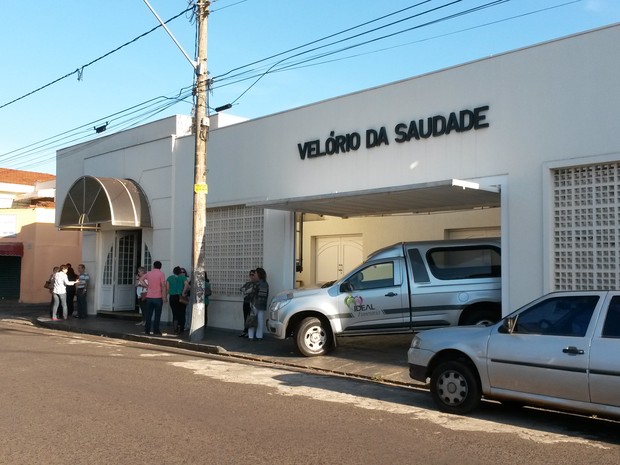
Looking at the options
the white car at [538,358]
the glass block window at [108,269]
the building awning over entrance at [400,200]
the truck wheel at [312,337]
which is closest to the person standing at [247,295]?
the building awning over entrance at [400,200]

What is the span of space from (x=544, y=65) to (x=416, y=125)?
9.06 feet

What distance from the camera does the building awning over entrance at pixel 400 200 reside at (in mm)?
11461

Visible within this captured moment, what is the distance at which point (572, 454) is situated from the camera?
613 centimetres

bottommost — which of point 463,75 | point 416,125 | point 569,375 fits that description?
point 569,375

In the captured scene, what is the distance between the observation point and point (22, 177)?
124 feet

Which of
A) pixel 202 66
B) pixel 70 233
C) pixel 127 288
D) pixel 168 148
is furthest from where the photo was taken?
pixel 70 233

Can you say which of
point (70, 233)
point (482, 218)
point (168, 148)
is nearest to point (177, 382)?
point (482, 218)

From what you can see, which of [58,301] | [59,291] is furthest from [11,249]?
[59,291]

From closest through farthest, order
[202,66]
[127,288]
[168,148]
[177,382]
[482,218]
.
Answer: [177,382], [202,66], [482,218], [168,148], [127,288]

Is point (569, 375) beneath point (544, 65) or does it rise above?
beneath

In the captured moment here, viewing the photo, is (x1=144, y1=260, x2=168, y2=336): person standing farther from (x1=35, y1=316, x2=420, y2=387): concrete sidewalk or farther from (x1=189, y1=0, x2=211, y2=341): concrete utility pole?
(x1=189, y1=0, x2=211, y2=341): concrete utility pole

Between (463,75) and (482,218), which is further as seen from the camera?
(482,218)

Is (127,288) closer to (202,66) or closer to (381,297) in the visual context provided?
(202,66)

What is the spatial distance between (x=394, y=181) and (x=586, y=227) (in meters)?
4.09
